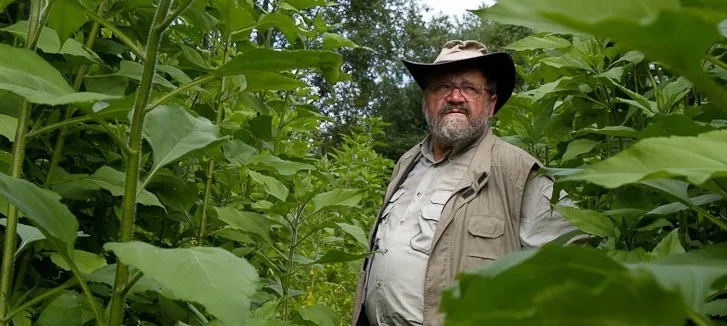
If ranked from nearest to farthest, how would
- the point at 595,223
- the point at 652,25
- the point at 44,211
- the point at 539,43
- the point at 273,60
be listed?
1. the point at 652,25
2. the point at 44,211
3. the point at 273,60
4. the point at 595,223
5. the point at 539,43

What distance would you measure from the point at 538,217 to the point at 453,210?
0.37 metres

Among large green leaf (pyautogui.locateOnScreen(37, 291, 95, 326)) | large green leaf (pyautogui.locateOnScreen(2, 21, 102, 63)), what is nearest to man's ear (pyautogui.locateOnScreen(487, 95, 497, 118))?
large green leaf (pyautogui.locateOnScreen(2, 21, 102, 63))

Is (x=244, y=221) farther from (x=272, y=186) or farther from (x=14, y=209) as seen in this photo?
(x=14, y=209)

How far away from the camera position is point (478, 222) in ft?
11.8

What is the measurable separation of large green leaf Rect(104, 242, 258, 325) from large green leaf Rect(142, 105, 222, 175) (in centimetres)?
40

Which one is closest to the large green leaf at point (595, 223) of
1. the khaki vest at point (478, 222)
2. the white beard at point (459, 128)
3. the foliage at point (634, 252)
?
the foliage at point (634, 252)

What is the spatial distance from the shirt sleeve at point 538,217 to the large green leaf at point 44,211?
8.19ft

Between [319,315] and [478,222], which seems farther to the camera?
[478,222]

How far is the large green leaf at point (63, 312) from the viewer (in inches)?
68.4

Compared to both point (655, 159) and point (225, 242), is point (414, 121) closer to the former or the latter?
point (225, 242)

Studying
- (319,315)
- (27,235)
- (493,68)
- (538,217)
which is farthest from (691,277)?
(493,68)

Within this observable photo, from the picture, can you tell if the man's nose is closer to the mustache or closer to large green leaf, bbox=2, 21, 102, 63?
the mustache

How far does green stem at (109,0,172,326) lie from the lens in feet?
4.29

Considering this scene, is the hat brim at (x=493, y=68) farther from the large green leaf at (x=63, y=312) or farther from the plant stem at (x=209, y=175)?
the large green leaf at (x=63, y=312)
